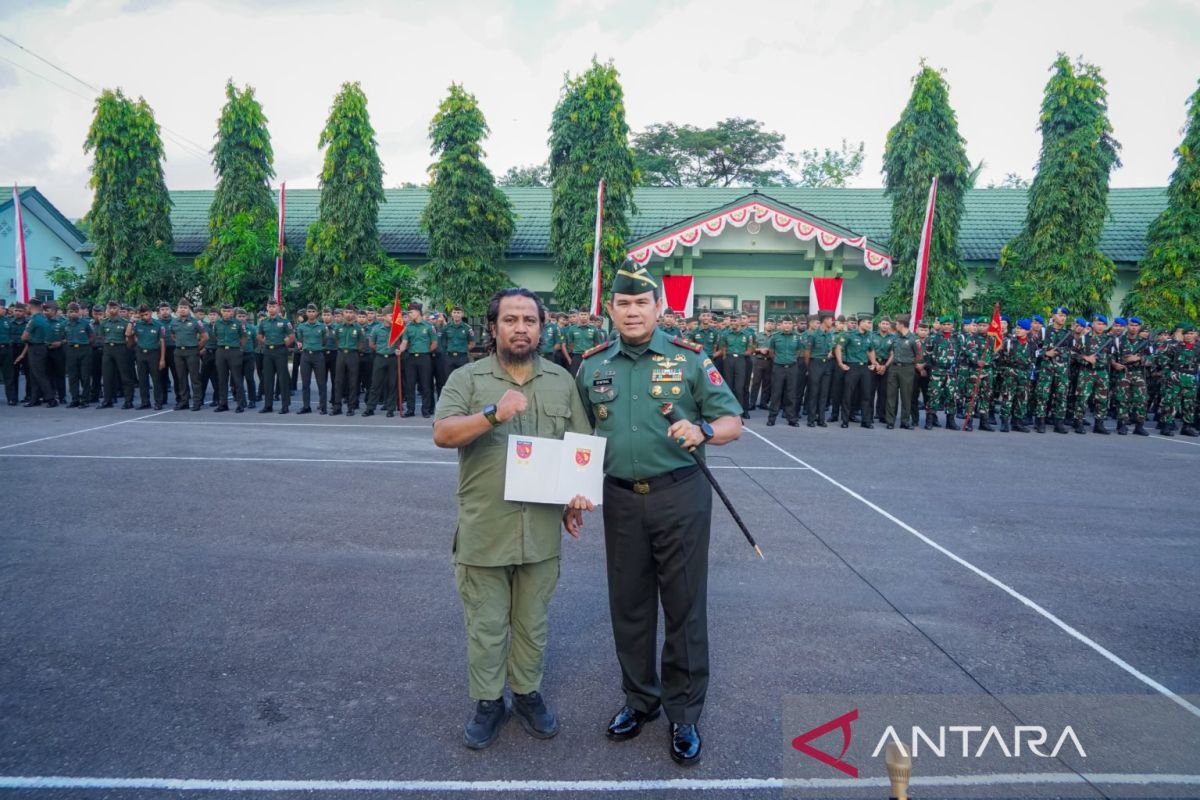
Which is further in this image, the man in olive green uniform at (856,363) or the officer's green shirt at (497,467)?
the man in olive green uniform at (856,363)

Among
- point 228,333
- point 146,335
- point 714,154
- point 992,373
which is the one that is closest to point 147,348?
point 146,335

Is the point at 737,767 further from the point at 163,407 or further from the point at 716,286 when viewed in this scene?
the point at 716,286

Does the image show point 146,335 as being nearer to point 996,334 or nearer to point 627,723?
point 627,723

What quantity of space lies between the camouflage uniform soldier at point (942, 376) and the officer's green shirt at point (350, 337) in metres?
10.1

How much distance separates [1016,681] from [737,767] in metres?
1.76

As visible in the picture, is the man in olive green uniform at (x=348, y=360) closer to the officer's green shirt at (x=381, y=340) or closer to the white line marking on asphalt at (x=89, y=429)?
the officer's green shirt at (x=381, y=340)

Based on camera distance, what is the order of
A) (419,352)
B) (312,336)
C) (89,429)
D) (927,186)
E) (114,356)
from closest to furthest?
(89,429) → (419,352) → (312,336) → (114,356) → (927,186)

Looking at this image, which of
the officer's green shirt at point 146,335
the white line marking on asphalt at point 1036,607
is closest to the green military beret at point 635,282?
the white line marking on asphalt at point 1036,607

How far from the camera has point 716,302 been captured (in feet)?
75.3

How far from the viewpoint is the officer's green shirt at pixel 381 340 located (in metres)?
14.2

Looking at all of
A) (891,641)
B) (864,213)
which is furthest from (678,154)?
(891,641)

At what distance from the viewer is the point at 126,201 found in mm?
22859

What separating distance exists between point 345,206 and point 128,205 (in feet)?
25.5

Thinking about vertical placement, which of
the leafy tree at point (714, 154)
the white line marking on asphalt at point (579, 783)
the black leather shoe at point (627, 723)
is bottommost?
the white line marking on asphalt at point (579, 783)
